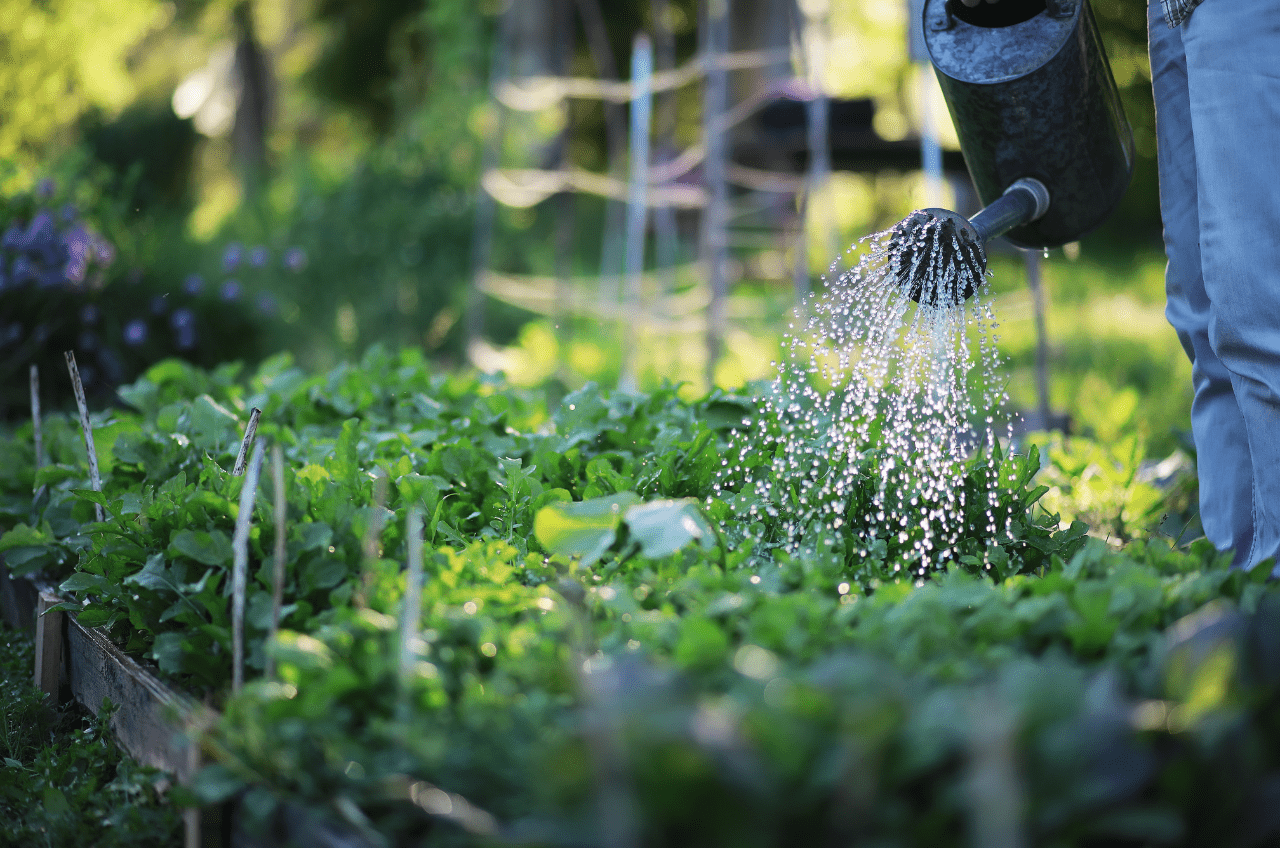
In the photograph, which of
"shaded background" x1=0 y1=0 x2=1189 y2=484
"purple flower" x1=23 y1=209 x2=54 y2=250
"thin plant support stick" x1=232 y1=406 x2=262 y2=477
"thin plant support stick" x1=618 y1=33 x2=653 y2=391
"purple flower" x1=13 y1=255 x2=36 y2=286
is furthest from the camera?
"thin plant support stick" x1=618 y1=33 x2=653 y2=391

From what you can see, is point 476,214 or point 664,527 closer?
point 664,527

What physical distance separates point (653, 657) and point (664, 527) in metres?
0.42

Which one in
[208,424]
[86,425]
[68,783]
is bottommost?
[68,783]

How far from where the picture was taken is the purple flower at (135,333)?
394cm

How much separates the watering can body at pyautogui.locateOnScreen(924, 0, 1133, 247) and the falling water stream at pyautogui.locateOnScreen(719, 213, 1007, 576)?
37cm

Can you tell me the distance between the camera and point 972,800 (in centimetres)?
85

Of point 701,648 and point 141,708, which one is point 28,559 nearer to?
point 141,708

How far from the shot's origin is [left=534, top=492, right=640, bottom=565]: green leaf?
159 cm

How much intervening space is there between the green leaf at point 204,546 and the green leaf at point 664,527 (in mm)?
613

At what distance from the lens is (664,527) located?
162 centimetres

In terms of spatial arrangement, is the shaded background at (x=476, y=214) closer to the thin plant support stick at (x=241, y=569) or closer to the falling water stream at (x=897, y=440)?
the falling water stream at (x=897, y=440)

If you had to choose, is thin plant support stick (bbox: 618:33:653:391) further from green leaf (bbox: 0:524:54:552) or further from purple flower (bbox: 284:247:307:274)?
green leaf (bbox: 0:524:54:552)

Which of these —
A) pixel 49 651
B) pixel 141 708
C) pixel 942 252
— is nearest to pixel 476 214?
pixel 49 651

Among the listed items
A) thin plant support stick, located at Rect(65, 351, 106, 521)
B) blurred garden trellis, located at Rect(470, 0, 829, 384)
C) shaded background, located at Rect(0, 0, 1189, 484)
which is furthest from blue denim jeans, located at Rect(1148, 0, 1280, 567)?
blurred garden trellis, located at Rect(470, 0, 829, 384)
